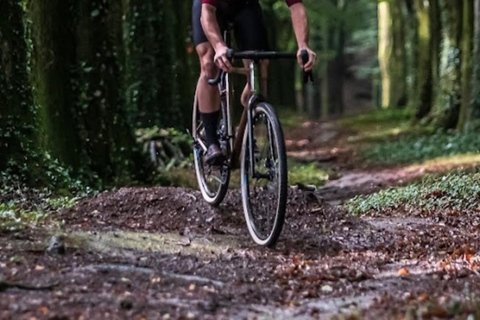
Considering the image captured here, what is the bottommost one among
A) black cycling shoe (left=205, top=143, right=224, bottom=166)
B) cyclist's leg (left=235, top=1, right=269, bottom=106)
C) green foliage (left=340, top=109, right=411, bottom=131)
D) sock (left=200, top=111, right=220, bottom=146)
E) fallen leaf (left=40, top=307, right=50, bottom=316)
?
green foliage (left=340, top=109, right=411, bottom=131)

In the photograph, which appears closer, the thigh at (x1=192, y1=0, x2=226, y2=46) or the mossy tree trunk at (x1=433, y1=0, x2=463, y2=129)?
the thigh at (x1=192, y1=0, x2=226, y2=46)

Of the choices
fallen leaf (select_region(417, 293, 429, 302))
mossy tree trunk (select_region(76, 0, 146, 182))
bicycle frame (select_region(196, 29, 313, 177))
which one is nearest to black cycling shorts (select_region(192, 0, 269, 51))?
bicycle frame (select_region(196, 29, 313, 177))

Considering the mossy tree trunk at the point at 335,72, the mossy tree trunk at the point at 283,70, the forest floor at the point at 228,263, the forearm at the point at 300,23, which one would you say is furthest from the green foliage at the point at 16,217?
the mossy tree trunk at the point at 335,72

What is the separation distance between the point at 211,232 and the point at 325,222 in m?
0.87

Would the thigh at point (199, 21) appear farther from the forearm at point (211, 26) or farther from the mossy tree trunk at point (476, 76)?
the mossy tree trunk at point (476, 76)

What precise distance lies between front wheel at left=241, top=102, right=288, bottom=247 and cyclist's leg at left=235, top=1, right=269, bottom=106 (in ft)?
1.52

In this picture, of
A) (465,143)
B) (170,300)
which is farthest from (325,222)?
(465,143)

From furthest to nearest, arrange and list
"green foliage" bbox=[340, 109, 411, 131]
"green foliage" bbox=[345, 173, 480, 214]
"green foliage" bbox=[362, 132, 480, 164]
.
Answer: "green foliage" bbox=[340, 109, 411, 131] < "green foliage" bbox=[362, 132, 480, 164] < "green foliage" bbox=[345, 173, 480, 214]

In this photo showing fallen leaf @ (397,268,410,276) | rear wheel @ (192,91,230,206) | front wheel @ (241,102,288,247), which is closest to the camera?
fallen leaf @ (397,268,410,276)

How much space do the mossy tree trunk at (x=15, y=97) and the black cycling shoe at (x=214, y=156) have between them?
1.58 meters

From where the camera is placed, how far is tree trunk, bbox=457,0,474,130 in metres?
15.4

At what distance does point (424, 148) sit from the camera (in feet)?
48.5

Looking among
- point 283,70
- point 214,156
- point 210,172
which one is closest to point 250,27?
point 214,156

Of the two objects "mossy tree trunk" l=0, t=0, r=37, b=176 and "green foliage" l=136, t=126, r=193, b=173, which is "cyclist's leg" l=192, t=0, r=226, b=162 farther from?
"green foliage" l=136, t=126, r=193, b=173
